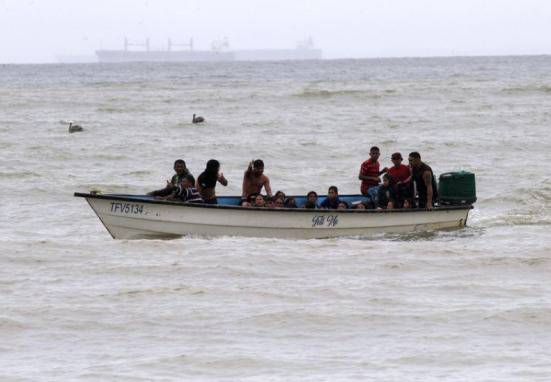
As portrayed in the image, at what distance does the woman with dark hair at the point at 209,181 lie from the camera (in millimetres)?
16672

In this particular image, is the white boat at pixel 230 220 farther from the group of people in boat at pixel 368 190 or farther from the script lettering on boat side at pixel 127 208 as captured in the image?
the group of people in boat at pixel 368 190

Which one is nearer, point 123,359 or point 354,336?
point 123,359

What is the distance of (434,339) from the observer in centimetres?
1078

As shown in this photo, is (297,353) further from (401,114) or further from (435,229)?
(401,114)

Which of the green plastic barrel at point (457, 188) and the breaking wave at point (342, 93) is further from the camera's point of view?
the breaking wave at point (342, 93)

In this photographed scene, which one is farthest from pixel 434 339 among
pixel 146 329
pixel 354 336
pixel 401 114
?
pixel 401 114

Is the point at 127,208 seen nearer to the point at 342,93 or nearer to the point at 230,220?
the point at 230,220

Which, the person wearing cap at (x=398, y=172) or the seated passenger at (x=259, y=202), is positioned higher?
the person wearing cap at (x=398, y=172)

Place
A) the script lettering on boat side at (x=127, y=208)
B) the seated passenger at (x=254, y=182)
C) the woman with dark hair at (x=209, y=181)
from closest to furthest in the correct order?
1. the script lettering on boat side at (x=127, y=208)
2. the woman with dark hair at (x=209, y=181)
3. the seated passenger at (x=254, y=182)

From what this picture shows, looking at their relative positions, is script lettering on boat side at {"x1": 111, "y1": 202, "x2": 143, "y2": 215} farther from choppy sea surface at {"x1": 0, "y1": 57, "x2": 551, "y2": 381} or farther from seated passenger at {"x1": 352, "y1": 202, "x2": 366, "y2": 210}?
seated passenger at {"x1": 352, "y1": 202, "x2": 366, "y2": 210}

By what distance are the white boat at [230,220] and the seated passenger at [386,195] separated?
38cm

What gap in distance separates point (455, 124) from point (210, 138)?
944 cm

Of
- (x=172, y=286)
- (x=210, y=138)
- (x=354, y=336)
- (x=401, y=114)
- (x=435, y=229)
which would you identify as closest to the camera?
(x=354, y=336)

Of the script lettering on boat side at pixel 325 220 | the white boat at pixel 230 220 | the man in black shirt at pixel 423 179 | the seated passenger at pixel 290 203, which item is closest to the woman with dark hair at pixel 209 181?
the white boat at pixel 230 220
